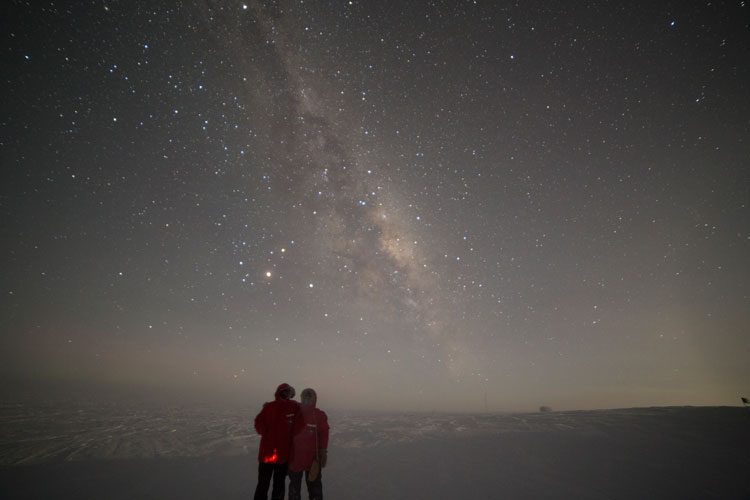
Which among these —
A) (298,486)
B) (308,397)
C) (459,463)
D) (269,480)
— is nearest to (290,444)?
(269,480)

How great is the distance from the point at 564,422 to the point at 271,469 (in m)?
18.4

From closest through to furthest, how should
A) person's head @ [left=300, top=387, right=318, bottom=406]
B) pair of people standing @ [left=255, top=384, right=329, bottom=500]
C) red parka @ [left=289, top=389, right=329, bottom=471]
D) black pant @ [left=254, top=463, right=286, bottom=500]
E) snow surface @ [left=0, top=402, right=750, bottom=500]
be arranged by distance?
black pant @ [left=254, top=463, right=286, bottom=500]
pair of people standing @ [left=255, top=384, right=329, bottom=500]
red parka @ [left=289, top=389, right=329, bottom=471]
person's head @ [left=300, top=387, right=318, bottom=406]
snow surface @ [left=0, top=402, right=750, bottom=500]

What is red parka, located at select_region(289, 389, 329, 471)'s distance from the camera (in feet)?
15.3

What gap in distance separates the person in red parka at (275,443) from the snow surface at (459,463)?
539cm

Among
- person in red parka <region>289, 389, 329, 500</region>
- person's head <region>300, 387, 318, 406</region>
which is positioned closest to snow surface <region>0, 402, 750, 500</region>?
person in red parka <region>289, 389, 329, 500</region>

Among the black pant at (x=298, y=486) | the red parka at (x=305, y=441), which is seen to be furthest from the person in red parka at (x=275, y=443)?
the black pant at (x=298, y=486)

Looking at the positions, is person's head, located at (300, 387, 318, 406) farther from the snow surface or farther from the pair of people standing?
the snow surface

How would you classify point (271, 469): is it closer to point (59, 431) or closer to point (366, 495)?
point (366, 495)

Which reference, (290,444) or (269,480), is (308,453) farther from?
(269,480)

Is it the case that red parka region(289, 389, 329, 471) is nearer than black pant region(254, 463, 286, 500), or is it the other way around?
black pant region(254, 463, 286, 500)

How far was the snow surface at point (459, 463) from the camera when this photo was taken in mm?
8352

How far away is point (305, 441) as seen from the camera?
4672 mm

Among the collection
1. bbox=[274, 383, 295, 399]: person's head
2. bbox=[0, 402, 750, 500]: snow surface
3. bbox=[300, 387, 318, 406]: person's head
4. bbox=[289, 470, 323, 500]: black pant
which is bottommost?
bbox=[0, 402, 750, 500]: snow surface

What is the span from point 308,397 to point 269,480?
1.28m
